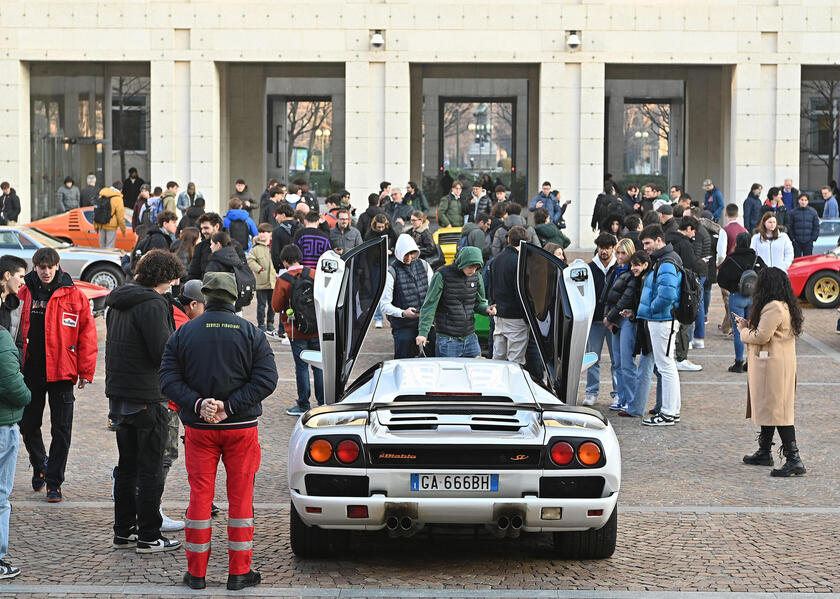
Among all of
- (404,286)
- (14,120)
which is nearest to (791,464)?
(404,286)

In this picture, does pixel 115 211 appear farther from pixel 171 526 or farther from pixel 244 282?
pixel 171 526

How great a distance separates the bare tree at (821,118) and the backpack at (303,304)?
129 feet

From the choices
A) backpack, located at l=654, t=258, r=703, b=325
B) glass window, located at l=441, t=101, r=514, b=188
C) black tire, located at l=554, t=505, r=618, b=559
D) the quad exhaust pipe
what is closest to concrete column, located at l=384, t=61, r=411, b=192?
backpack, located at l=654, t=258, r=703, b=325

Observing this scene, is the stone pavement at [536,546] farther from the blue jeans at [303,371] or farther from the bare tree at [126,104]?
the bare tree at [126,104]

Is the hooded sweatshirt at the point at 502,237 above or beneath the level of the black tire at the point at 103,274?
above

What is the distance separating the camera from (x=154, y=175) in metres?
32.1

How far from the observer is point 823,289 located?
22391 millimetres

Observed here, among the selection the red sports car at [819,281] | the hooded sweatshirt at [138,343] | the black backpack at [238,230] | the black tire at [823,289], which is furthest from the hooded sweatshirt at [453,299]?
the black tire at [823,289]

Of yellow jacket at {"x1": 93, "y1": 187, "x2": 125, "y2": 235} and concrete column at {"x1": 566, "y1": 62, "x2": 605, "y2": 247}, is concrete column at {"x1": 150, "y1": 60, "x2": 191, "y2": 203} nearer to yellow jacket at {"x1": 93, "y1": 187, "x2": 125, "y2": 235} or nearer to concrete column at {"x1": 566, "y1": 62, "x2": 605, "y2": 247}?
yellow jacket at {"x1": 93, "y1": 187, "x2": 125, "y2": 235}

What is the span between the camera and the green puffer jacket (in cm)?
732

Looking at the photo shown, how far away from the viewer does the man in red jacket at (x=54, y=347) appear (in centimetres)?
917

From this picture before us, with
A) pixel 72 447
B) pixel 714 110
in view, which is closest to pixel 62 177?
pixel 714 110

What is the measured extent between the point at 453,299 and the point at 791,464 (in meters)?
3.54

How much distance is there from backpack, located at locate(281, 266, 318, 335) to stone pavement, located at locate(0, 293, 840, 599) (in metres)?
1.22
